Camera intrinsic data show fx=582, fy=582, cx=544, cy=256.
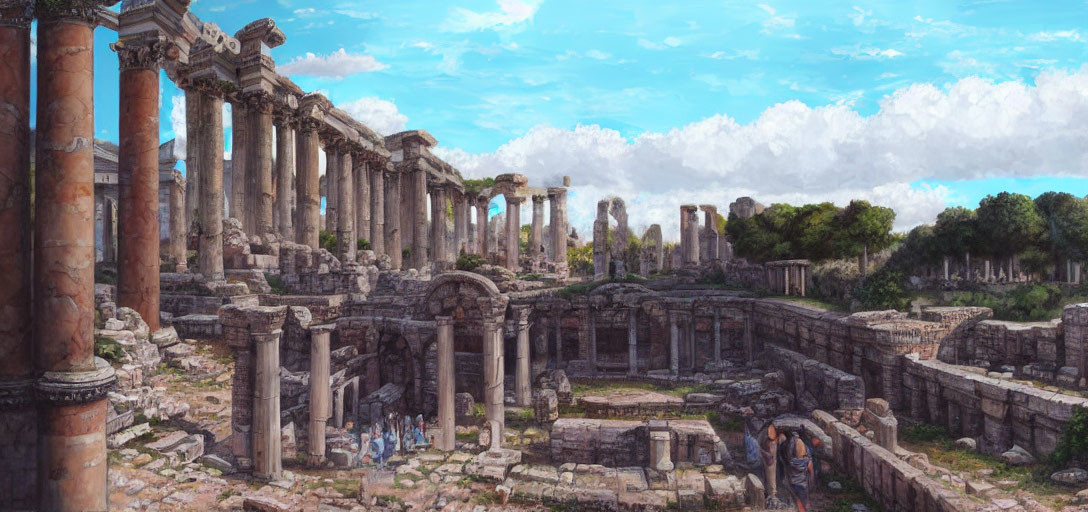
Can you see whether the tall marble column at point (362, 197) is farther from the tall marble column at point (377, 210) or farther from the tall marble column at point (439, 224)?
the tall marble column at point (439, 224)

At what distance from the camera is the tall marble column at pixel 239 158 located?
28328mm

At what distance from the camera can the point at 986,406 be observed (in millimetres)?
14875

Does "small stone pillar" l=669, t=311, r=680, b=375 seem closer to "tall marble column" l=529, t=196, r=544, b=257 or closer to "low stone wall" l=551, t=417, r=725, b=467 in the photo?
"low stone wall" l=551, t=417, r=725, b=467

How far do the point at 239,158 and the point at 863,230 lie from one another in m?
33.3

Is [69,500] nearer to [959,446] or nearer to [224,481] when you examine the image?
[224,481]

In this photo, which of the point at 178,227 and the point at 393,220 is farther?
the point at 393,220

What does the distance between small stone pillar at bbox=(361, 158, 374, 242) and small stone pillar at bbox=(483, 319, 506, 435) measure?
21.9m

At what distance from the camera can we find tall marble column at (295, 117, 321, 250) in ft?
96.4

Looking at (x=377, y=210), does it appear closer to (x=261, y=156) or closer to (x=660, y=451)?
(x=261, y=156)

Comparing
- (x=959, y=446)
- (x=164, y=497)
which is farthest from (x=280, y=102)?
(x=959, y=446)

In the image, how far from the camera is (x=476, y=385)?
2338 cm

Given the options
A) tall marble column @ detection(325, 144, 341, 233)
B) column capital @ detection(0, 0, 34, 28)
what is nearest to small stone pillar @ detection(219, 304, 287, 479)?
column capital @ detection(0, 0, 34, 28)

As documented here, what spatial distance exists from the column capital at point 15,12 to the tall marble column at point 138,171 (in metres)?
9.72

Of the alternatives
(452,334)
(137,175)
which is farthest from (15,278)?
(452,334)
